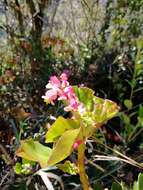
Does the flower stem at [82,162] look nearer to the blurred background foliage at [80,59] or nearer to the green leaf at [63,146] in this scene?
the green leaf at [63,146]

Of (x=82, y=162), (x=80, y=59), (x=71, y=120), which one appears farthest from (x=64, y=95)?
(x=80, y=59)

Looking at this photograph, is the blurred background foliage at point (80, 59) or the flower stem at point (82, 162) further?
the blurred background foliage at point (80, 59)

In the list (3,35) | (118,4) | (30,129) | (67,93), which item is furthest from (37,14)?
(67,93)

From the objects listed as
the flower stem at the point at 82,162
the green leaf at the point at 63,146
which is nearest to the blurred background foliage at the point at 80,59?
the flower stem at the point at 82,162

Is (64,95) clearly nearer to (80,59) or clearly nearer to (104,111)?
(104,111)

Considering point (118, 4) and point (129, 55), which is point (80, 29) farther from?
point (129, 55)

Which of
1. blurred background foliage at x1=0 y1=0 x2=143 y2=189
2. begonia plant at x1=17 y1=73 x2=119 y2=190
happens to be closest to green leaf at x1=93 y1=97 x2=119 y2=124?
begonia plant at x1=17 y1=73 x2=119 y2=190
